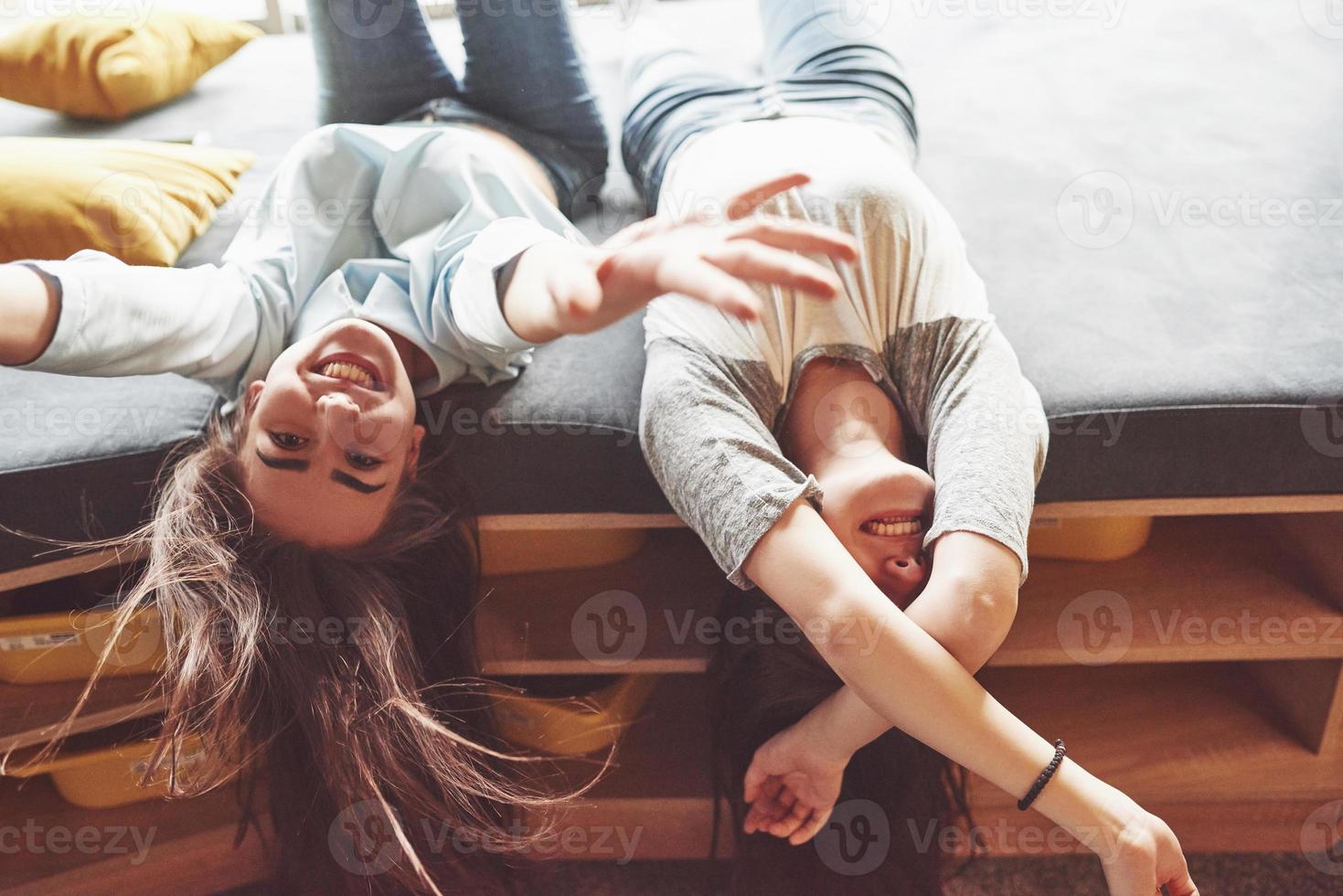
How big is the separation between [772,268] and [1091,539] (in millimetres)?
Result: 613

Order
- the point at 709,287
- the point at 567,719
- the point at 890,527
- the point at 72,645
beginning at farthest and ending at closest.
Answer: the point at 567,719
the point at 72,645
the point at 890,527
the point at 709,287

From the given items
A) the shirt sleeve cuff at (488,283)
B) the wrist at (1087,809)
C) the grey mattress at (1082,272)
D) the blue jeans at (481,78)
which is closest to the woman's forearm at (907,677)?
the wrist at (1087,809)

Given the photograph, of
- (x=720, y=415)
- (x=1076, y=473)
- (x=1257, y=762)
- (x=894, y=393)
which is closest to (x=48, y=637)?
(x=720, y=415)

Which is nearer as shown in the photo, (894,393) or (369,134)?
(894,393)

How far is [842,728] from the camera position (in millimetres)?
887

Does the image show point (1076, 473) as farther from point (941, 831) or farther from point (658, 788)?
point (658, 788)

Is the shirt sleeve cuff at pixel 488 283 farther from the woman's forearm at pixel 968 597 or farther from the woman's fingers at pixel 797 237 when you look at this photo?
the woman's forearm at pixel 968 597

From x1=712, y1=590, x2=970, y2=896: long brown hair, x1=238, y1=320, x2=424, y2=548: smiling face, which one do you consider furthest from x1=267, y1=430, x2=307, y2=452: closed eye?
x1=712, y1=590, x2=970, y2=896: long brown hair

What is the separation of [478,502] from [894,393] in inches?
16.6

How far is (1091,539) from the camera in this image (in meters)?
1.12

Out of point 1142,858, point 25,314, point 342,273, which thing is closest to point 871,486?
point 1142,858

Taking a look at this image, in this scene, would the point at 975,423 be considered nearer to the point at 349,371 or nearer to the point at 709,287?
the point at 709,287

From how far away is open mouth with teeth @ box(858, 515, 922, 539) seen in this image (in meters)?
0.89

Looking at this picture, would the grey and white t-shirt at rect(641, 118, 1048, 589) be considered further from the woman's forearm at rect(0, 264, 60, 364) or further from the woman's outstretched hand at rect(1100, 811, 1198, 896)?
the woman's forearm at rect(0, 264, 60, 364)
